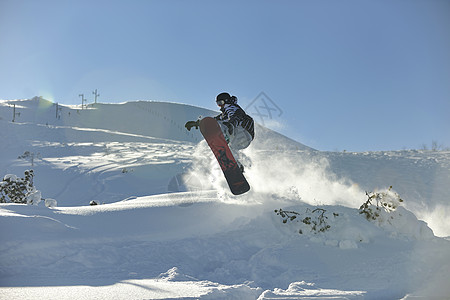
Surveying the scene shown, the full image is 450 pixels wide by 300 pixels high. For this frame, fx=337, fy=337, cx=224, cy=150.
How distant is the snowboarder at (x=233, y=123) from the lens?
20.5ft

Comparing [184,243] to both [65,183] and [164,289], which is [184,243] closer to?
[164,289]

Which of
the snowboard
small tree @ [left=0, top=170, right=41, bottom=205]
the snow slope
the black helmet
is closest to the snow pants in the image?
the snowboard

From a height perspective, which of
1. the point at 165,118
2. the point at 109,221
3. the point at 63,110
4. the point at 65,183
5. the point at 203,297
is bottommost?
the point at 203,297

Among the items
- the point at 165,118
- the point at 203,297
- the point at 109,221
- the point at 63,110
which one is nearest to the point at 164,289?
the point at 203,297

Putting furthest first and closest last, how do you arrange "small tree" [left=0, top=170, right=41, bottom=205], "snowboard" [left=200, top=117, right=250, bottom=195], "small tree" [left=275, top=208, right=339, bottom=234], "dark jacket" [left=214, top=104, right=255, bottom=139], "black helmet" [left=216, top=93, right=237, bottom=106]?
"small tree" [left=0, top=170, right=41, bottom=205], "black helmet" [left=216, top=93, right=237, bottom=106], "dark jacket" [left=214, top=104, right=255, bottom=139], "snowboard" [left=200, top=117, right=250, bottom=195], "small tree" [left=275, top=208, right=339, bottom=234]

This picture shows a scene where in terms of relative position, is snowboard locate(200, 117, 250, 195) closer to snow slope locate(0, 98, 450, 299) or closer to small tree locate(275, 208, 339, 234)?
snow slope locate(0, 98, 450, 299)

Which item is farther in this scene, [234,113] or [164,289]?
[234,113]

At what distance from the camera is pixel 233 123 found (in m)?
6.25

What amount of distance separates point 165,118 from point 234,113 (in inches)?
2138

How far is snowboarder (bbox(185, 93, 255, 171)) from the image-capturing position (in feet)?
20.5

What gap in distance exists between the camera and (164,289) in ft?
→ 9.77

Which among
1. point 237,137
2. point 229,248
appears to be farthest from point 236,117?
point 229,248

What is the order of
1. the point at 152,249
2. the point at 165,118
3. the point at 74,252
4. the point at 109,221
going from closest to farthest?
the point at 74,252
the point at 152,249
the point at 109,221
the point at 165,118

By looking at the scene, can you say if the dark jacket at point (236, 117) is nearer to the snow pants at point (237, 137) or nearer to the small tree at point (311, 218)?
the snow pants at point (237, 137)
